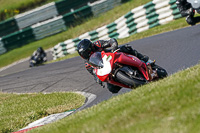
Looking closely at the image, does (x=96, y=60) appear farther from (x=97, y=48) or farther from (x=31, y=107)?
(x=31, y=107)

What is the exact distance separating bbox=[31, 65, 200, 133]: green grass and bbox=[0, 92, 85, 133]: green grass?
366cm

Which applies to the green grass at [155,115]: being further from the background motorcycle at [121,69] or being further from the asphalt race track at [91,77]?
the asphalt race track at [91,77]

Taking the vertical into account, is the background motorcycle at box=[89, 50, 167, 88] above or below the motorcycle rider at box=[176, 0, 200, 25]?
above

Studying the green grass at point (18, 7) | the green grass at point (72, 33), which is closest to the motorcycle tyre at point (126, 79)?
the green grass at point (72, 33)

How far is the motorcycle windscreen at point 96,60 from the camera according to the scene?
670 cm

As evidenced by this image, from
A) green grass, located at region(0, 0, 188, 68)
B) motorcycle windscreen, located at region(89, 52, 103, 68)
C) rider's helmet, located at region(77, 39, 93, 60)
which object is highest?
rider's helmet, located at region(77, 39, 93, 60)

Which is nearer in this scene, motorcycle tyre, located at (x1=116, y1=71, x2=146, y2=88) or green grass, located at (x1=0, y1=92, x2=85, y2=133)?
motorcycle tyre, located at (x1=116, y1=71, x2=146, y2=88)

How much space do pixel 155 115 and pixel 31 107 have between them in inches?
248

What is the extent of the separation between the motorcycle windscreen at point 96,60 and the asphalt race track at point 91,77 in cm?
163

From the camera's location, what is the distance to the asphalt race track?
8.76 m

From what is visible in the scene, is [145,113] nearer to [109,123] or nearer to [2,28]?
[109,123]

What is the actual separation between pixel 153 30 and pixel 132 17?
5.84 feet

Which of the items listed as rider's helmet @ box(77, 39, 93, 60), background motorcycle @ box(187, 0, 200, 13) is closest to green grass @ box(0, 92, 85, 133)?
rider's helmet @ box(77, 39, 93, 60)

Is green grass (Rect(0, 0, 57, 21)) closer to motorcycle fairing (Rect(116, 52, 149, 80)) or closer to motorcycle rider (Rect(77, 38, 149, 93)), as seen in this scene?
motorcycle rider (Rect(77, 38, 149, 93))
